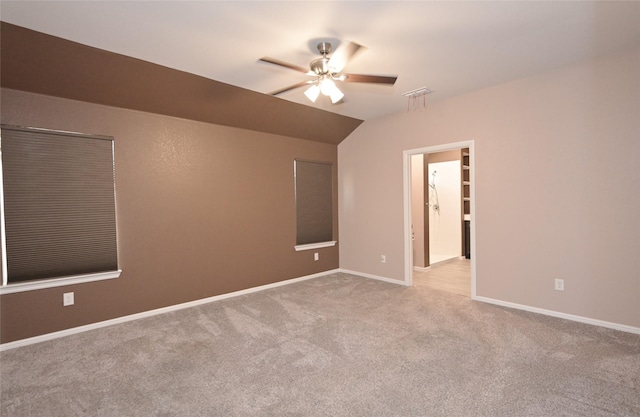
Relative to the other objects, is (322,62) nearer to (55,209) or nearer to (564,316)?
(55,209)

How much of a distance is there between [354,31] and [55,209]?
10.7 ft

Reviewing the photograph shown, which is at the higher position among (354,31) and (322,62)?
(354,31)

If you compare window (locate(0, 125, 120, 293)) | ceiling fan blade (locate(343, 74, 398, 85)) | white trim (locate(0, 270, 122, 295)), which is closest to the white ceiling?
ceiling fan blade (locate(343, 74, 398, 85))

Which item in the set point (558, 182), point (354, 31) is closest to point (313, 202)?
point (354, 31)

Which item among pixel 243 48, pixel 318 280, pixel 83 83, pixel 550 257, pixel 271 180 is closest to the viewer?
pixel 243 48

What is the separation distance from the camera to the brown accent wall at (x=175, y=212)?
118 inches

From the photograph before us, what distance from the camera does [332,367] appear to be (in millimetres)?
2408

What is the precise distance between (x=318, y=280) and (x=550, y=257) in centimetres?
312

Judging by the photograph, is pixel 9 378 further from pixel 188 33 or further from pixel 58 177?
pixel 188 33

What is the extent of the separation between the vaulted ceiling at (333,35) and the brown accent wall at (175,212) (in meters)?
0.49

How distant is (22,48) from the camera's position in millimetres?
2436

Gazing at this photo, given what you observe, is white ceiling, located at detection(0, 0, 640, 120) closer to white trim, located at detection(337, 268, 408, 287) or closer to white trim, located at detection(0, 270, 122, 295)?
white trim, located at detection(0, 270, 122, 295)

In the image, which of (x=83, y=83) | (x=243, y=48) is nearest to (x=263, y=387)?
(x=243, y=48)

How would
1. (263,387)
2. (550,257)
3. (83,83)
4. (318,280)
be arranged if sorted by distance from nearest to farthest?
(263,387)
(83,83)
(550,257)
(318,280)
